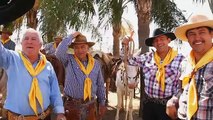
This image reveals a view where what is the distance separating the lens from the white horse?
8102 mm

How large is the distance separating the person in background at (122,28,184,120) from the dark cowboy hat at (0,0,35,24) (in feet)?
10.4

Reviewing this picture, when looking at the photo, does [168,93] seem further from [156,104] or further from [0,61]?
[0,61]

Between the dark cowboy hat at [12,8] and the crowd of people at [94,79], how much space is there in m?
0.03

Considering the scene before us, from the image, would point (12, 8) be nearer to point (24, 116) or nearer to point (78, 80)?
point (24, 116)

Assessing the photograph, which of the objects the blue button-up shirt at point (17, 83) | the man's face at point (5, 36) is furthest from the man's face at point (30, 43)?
the man's face at point (5, 36)

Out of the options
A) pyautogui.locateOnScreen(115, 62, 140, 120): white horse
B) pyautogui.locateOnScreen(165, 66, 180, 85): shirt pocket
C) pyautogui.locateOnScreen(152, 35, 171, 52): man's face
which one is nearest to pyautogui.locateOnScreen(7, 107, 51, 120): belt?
pyautogui.locateOnScreen(165, 66, 180, 85): shirt pocket

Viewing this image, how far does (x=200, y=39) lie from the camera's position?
3170 mm

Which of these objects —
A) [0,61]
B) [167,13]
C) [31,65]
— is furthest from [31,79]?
[167,13]

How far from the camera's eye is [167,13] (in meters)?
10.8

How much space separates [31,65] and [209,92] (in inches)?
73.1

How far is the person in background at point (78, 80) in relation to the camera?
501 centimetres

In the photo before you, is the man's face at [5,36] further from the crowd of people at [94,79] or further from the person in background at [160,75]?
the person in background at [160,75]

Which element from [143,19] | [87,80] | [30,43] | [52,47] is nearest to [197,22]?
[30,43]

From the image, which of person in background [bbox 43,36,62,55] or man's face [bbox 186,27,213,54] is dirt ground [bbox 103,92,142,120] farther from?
man's face [bbox 186,27,213,54]
